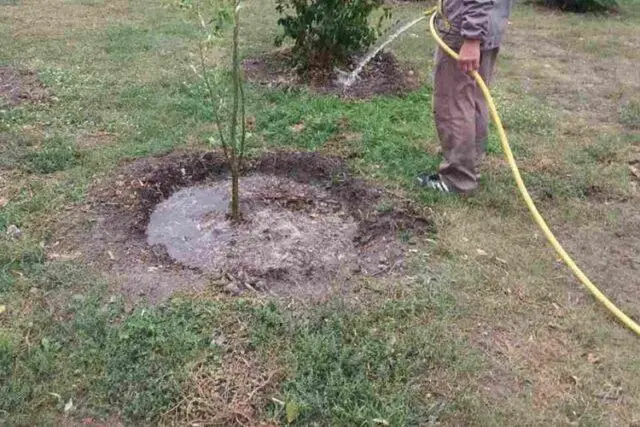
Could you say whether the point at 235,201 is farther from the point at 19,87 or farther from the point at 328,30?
the point at 19,87

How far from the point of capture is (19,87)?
19.1ft

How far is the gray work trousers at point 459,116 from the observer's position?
159 inches

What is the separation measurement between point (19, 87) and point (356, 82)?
2838mm

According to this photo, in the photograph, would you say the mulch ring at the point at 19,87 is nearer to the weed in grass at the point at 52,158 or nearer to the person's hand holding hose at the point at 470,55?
the weed in grass at the point at 52,158

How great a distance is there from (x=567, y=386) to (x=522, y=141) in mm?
2622

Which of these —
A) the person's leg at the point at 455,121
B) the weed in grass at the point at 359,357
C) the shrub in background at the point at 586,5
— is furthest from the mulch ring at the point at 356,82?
the shrub in background at the point at 586,5

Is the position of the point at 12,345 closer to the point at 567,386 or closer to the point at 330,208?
the point at 330,208

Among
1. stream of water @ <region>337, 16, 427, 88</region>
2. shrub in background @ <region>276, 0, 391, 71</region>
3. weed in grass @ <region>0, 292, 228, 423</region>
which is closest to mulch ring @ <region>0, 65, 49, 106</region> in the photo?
shrub in background @ <region>276, 0, 391, 71</region>

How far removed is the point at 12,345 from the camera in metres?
2.92

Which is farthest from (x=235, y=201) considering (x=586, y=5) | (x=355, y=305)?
(x=586, y=5)

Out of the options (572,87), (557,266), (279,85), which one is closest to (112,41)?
(279,85)

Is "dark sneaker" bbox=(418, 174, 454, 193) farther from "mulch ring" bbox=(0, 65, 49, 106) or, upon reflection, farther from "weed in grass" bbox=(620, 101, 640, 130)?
"mulch ring" bbox=(0, 65, 49, 106)

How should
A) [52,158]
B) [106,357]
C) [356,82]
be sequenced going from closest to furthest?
[106,357] → [52,158] → [356,82]

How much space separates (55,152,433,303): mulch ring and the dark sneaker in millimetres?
307
